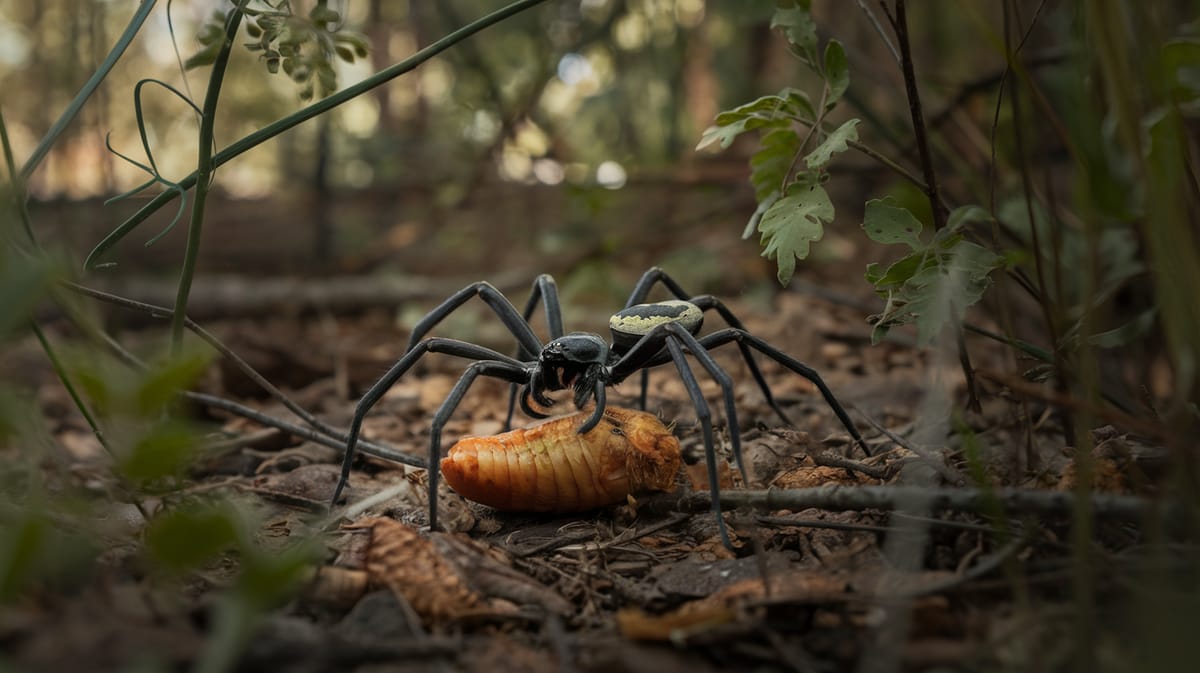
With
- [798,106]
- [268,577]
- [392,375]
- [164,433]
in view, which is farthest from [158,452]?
[798,106]

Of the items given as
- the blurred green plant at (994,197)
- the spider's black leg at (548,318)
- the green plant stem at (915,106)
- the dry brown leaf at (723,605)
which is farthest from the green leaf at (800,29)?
the dry brown leaf at (723,605)

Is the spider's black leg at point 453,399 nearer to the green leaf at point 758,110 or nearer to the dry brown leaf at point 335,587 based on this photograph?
the dry brown leaf at point 335,587

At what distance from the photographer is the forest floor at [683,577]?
1.56 m

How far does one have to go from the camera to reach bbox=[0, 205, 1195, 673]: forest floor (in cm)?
156

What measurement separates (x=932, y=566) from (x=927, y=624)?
318 mm

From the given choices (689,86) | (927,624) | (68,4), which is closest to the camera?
(927,624)

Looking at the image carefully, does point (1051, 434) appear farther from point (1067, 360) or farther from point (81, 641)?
point (81, 641)

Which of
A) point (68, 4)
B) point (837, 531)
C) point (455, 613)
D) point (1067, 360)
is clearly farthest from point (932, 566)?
point (68, 4)

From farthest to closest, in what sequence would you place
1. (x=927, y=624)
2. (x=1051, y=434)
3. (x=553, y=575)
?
(x=1051, y=434) < (x=553, y=575) < (x=927, y=624)

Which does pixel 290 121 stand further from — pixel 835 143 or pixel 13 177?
pixel 835 143

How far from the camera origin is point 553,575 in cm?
214

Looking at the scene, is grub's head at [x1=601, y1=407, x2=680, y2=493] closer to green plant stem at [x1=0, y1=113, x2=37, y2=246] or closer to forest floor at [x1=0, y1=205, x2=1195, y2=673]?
forest floor at [x1=0, y1=205, x2=1195, y2=673]

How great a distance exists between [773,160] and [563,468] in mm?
1123

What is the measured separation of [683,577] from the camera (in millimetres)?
2047
